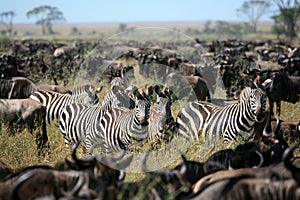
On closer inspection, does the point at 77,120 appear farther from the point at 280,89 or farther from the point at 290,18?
the point at 290,18

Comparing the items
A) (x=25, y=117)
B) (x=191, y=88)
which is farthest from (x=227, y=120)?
(x=191, y=88)

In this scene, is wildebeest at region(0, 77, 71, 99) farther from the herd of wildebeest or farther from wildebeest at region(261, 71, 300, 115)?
wildebeest at region(261, 71, 300, 115)

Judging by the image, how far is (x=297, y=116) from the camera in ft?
34.8

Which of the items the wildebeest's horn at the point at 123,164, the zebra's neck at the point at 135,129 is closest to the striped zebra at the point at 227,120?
the zebra's neck at the point at 135,129

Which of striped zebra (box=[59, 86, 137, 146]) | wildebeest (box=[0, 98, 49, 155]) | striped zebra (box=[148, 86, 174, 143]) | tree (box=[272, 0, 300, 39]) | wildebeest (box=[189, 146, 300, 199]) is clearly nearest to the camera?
wildebeest (box=[189, 146, 300, 199])

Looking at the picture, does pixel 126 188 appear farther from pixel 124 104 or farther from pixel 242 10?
pixel 242 10

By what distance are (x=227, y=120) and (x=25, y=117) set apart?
3031 mm

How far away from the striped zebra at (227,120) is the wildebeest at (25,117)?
82.3 inches

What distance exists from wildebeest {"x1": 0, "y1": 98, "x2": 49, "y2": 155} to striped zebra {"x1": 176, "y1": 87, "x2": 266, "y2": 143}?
→ 209 centimetres

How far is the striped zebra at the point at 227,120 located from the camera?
772 cm

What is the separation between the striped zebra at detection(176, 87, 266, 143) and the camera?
772 centimetres

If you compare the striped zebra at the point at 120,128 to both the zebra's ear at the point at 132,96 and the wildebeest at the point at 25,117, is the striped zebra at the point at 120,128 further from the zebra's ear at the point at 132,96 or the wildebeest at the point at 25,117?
the wildebeest at the point at 25,117

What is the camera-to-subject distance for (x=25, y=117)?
8008 millimetres

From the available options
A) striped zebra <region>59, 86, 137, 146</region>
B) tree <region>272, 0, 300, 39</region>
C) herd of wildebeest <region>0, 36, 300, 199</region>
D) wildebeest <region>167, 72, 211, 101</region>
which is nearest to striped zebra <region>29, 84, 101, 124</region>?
herd of wildebeest <region>0, 36, 300, 199</region>
